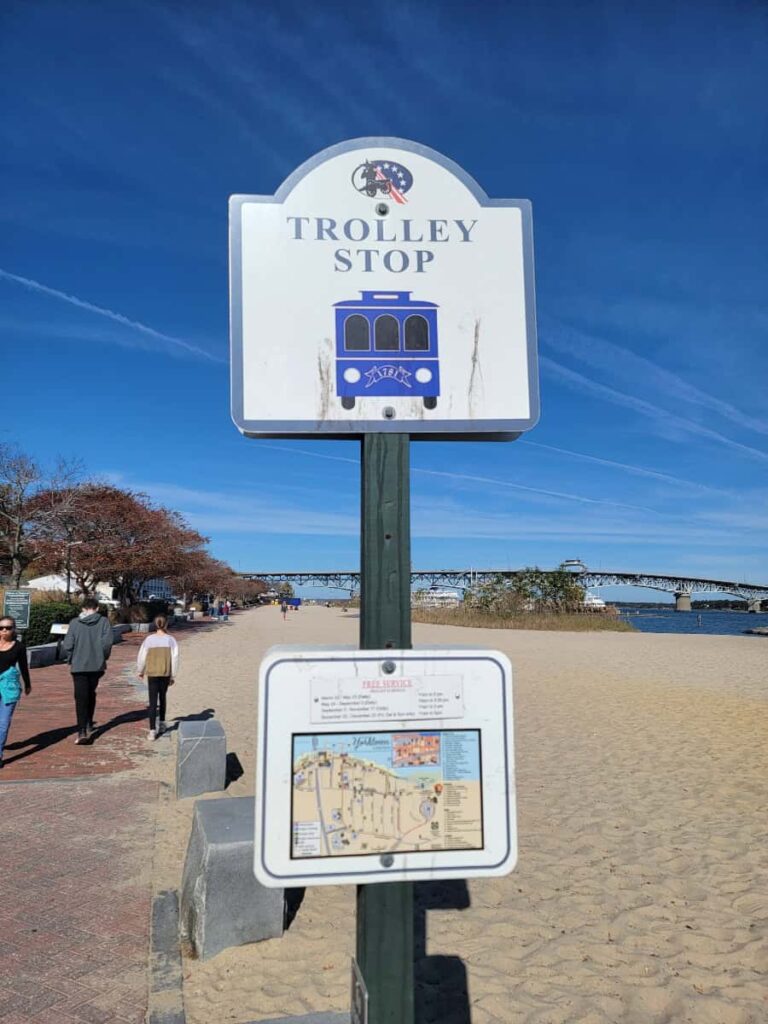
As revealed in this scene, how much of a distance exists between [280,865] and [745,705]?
13.8 m

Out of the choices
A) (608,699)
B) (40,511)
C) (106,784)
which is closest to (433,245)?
(106,784)

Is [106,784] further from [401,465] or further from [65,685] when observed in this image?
[65,685]

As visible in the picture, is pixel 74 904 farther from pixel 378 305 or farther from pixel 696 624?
pixel 696 624

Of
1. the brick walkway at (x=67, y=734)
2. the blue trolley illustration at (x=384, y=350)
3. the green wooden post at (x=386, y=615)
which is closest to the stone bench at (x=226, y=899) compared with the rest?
the green wooden post at (x=386, y=615)

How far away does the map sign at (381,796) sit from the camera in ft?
5.59

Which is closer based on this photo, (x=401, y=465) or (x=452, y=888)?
(x=401, y=465)

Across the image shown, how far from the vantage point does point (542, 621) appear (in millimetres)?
43250

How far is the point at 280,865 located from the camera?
168 centimetres

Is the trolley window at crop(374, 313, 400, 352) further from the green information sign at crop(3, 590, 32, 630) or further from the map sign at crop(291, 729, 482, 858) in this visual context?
the green information sign at crop(3, 590, 32, 630)

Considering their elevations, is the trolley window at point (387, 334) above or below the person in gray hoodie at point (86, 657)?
Answer: above

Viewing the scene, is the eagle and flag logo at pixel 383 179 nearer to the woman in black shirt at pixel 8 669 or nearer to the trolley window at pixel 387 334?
the trolley window at pixel 387 334

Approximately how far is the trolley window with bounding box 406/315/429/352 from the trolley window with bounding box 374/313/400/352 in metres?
0.03

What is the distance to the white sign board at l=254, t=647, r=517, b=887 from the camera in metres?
1.69

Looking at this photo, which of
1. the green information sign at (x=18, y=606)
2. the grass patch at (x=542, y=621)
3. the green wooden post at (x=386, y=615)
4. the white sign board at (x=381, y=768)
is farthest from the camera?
the grass patch at (x=542, y=621)
